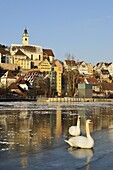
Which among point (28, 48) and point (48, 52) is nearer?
point (28, 48)

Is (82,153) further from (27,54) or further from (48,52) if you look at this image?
(48,52)

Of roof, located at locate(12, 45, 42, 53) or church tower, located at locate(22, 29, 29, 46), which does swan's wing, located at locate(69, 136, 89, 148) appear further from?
church tower, located at locate(22, 29, 29, 46)

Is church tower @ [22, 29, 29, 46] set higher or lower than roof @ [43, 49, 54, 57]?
higher

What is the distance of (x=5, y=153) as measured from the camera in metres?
10.8

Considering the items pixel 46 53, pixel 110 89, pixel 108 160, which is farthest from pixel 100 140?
pixel 46 53

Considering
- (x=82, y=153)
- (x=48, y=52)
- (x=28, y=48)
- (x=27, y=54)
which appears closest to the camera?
(x=82, y=153)

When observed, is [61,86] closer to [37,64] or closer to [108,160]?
[37,64]

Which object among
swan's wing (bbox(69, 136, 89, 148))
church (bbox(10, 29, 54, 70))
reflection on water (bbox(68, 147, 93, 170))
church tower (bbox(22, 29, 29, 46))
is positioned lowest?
reflection on water (bbox(68, 147, 93, 170))

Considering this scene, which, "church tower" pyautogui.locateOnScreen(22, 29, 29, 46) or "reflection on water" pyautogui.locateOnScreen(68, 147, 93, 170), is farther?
"church tower" pyautogui.locateOnScreen(22, 29, 29, 46)

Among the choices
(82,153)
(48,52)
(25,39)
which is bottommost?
(82,153)

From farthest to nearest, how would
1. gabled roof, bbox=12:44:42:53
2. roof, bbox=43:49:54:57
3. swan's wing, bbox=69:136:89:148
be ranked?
1. roof, bbox=43:49:54:57
2. gabled roof, bbox=12:44:42:53
3. swan's wing, bbox=69:136:89:148

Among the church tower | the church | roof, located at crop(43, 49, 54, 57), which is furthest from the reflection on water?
the church tower

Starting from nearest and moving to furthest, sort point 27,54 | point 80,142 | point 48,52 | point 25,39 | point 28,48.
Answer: point 80,142, point 27,54, point 28,48, point 25,39, point 48,52

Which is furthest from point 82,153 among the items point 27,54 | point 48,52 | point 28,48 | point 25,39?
point 25,39
